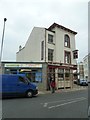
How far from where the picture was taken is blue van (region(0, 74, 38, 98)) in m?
21.2

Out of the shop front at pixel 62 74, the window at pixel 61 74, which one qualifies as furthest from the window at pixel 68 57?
the window at pixel 61 74

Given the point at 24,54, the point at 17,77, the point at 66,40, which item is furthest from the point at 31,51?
the point at 17,77

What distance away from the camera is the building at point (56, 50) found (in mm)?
35531

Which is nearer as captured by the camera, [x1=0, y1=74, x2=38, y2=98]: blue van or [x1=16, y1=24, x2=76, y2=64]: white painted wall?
[x1=0, y1=74, x2=38, y2=98]: blue van

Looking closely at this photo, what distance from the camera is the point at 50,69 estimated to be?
34375mm

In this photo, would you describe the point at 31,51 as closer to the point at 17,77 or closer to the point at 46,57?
the point at 46,57

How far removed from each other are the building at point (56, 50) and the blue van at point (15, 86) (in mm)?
11163


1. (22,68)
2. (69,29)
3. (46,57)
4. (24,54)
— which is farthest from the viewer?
(24,54)

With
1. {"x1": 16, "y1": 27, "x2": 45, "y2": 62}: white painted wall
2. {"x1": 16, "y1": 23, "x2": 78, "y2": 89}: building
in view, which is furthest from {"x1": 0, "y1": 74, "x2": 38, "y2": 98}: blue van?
{"x1": 16, "y1": 27, "x2": 45, "y2": 62}: white painted wall

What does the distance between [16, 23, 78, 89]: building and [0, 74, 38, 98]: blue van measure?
11163 millimetres

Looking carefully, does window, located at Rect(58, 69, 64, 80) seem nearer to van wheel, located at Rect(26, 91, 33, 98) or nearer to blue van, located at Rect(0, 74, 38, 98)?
blue van, located at Rect(0, 74, 38, 98)

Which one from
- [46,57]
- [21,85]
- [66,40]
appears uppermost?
[66,40]

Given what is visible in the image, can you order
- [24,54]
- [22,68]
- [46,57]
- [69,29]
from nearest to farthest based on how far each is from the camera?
[22,68]
[46,57]
[69,29]
[24,54]

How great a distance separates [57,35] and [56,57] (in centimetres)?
356
